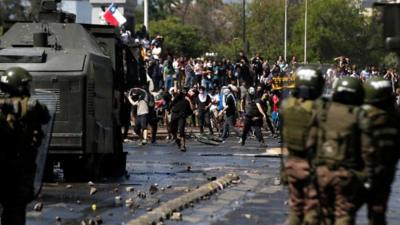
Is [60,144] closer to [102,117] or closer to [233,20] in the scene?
[102,117]

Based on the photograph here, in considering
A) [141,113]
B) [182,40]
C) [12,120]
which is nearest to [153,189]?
[12,120]

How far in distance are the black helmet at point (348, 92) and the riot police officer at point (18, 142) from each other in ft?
9.89

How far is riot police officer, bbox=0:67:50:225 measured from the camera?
11.2 m

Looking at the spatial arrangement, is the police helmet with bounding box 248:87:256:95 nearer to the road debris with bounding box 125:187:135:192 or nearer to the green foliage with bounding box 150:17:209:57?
the road debris with bounding box 125:187:135:192

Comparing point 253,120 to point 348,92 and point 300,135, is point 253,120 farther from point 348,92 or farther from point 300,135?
point 348,92

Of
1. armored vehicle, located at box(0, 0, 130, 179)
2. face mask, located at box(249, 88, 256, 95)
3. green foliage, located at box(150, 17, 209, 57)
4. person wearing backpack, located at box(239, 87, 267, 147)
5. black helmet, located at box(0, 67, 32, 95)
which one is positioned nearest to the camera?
black helmet, located at box(0, 67, 32, 95)

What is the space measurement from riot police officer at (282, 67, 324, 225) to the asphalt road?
108 inches

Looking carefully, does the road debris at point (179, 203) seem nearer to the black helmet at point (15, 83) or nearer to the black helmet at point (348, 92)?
the black helmet at point (15, 83)

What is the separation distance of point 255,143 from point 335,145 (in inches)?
930

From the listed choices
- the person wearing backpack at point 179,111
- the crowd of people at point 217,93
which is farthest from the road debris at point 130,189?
the person wearing backpack at point 179,111

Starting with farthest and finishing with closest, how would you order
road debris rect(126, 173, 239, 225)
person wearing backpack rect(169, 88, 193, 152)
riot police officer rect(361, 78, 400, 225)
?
1. person wearing backpack rect(169, 88, 193, 152)
2. road debris rect(126, 173, 239, 225)
3. riot police officer rect(361, 78, 400, 225)

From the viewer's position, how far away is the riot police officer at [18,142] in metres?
11.2

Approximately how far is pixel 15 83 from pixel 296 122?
2.90m

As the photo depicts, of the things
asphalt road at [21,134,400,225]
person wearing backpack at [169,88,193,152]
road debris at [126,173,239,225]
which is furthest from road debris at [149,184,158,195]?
person wearing backpack at [169,88,193,152]
